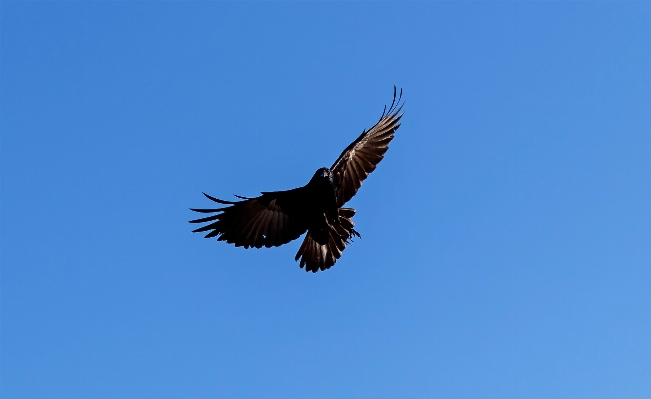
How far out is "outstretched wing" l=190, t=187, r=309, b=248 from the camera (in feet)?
49.6

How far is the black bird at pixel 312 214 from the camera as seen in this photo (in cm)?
1507

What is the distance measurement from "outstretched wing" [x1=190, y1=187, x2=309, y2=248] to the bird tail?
501 millimetres

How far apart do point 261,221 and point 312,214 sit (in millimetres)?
853

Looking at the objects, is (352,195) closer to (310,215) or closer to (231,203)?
(310,215)

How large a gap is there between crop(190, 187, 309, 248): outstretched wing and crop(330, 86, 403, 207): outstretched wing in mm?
802

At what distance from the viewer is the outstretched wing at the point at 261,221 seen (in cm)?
1513

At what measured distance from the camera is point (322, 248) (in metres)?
16.1

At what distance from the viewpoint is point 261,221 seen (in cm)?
1545

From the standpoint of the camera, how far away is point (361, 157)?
16078 mm

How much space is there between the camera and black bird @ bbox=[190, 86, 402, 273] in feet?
49.4

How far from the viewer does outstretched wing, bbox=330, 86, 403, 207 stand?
619 inches

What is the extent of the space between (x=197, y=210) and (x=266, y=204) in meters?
1.20

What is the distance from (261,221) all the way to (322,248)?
4.24ft

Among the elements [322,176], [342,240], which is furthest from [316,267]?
[322,176]
